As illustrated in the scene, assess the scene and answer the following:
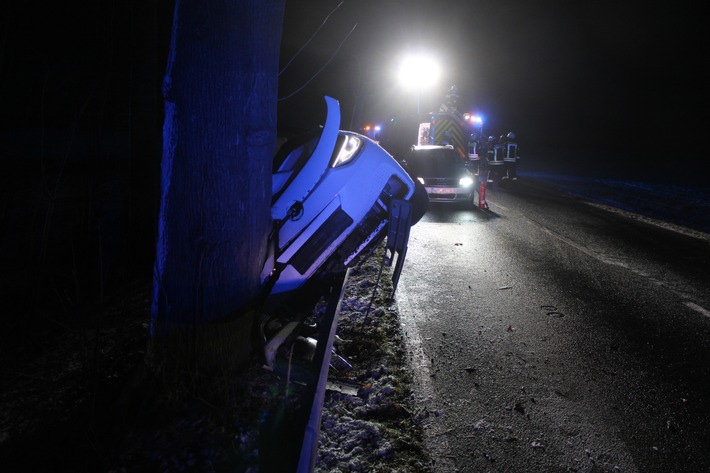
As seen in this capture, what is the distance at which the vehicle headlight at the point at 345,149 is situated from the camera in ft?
10.4

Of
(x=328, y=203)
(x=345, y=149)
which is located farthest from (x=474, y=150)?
(x=328, y=203)

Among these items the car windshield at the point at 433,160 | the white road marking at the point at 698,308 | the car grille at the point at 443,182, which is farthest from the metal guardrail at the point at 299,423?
the car windshield at the point at 433,160

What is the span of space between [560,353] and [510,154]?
14.5 m

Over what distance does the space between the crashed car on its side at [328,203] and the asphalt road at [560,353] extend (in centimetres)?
119

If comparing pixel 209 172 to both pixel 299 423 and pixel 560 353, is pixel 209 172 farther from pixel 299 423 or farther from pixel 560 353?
pixel 560 353

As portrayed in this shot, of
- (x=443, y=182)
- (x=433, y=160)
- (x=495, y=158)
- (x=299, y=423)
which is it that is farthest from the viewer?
(x=495, y=158)

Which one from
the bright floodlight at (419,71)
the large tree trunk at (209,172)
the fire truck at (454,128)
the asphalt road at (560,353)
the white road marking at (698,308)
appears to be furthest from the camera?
the bright floodlight at (419,71)

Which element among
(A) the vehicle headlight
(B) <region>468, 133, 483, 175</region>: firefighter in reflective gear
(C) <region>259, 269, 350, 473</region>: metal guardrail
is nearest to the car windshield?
(B) <region>468, 133, 483, 175</region>: firefighter in reflective gear

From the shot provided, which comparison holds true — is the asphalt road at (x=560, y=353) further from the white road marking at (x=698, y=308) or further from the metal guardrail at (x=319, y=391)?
the metal guardrail at (x=319, y=391)

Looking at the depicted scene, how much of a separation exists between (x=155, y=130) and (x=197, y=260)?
3187 millimetres

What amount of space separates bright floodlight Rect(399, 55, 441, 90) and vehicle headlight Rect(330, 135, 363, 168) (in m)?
19.7

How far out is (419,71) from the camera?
21297 millimetres

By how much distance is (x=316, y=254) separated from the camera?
10.2 feet

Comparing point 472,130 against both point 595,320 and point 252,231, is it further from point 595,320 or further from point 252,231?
point 252,231
